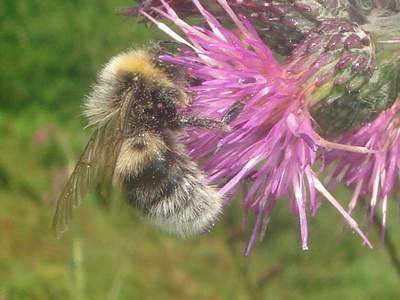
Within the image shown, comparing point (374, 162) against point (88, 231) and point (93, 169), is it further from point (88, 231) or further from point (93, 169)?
point (88, 231)

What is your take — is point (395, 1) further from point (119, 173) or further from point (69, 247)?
point (69, 247)

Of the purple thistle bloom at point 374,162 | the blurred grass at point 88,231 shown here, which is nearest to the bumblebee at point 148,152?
the purple thistle bloom at point 374,162

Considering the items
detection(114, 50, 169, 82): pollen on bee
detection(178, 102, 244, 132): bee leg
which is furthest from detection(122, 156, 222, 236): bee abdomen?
detection(114, 50, 169, 82): pollen on bee

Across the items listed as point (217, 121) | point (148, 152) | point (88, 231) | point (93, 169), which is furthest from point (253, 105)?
point (88, 231)

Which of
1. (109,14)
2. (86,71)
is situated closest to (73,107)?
(86,71)

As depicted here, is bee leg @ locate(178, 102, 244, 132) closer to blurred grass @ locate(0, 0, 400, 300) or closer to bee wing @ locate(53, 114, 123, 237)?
bee wing @ locate(53, 114, 123, 237)

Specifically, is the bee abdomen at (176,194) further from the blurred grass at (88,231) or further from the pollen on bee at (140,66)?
the blurred grass at (88,231)
